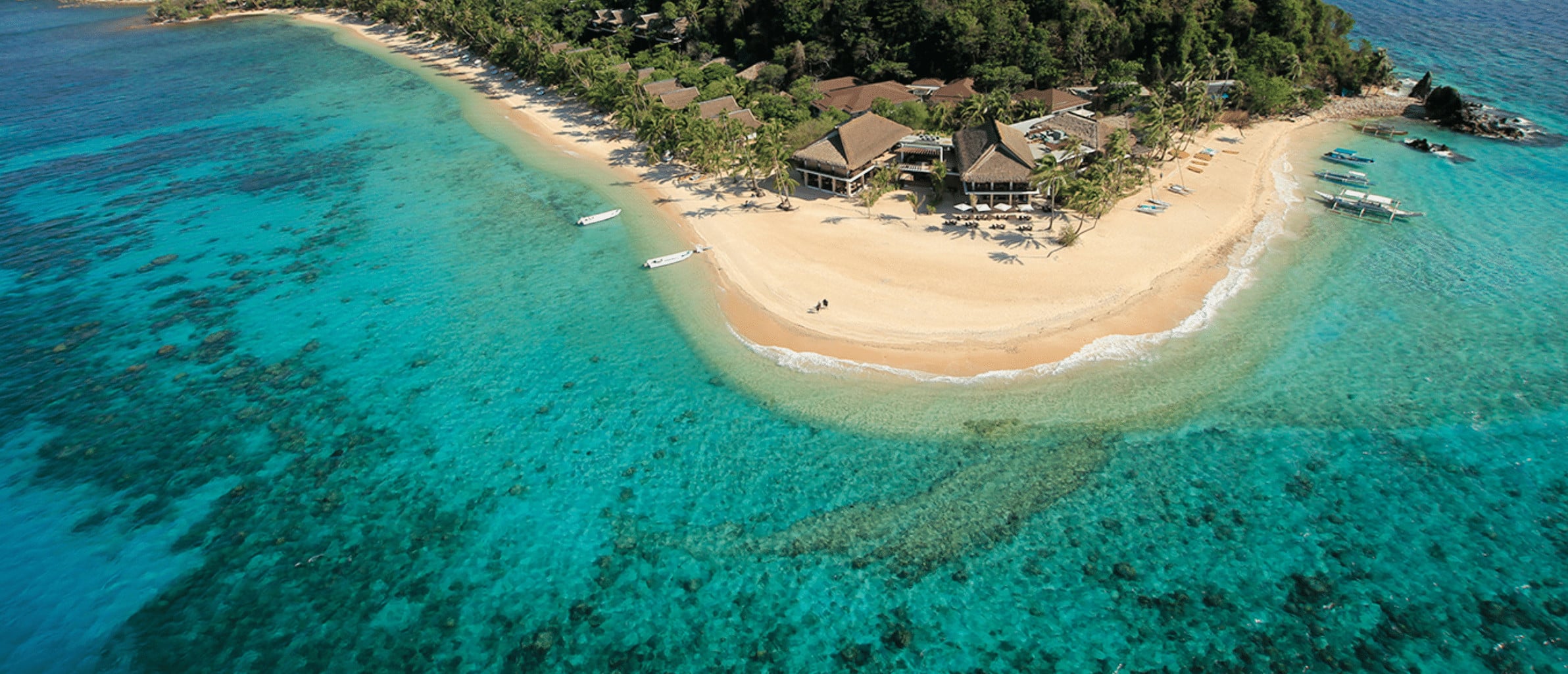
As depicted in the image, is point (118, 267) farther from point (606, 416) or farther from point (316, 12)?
point (316, 12)

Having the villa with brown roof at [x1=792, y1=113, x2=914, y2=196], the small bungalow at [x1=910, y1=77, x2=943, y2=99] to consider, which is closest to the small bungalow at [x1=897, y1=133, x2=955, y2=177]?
the villa with brown roof at [x1=792, y1=113, x2=914, y2=196]

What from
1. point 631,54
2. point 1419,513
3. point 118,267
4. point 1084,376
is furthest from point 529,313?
point 631,54

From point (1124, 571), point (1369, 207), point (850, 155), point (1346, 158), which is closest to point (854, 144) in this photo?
point (850, 155)

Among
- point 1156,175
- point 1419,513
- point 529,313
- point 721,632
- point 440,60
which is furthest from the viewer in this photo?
point 440,60

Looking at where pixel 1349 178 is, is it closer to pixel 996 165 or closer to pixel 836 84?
pixel 996 165

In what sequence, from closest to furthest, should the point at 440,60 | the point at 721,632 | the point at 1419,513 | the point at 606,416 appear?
the point at 721,632 < the point at 1419,513 < the point at 606,416 < the point at 440,60

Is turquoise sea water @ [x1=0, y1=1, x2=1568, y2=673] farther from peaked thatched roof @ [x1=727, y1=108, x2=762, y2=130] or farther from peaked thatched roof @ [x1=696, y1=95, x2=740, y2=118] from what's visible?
peaked thatched roof @ [x1=696, y1=95, x2=740, y2=118]
